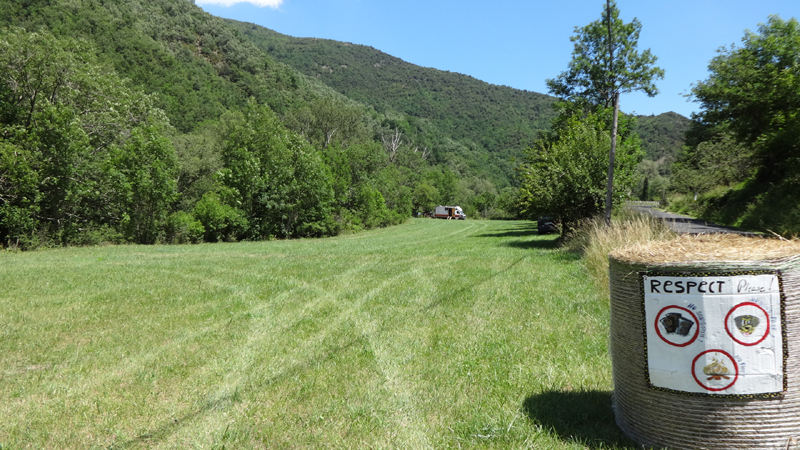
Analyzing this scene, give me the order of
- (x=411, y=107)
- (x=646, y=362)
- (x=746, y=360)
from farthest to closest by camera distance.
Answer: (x=411, y=107) → (x=646, y=362) → (x=746, y=360)

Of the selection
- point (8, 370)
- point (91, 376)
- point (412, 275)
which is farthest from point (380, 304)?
point (8, 370)

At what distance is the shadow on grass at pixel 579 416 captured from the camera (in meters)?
3.08

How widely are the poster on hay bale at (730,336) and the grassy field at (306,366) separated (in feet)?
2.50

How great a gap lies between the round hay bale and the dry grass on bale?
0.01m

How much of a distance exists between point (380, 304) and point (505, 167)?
132 meters

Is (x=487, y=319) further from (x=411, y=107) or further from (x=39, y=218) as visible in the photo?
(x=411, y=107)

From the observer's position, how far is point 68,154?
2102cm

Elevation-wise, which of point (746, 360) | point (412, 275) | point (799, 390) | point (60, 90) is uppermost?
point (60, 90)

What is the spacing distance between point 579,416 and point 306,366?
9.37 ft

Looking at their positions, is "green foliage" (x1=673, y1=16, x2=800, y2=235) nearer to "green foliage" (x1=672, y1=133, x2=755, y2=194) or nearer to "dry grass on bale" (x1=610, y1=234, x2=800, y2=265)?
"green foliage" (x1=672, y1=133, x2=755, y2=194)

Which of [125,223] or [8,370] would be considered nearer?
[8,370]

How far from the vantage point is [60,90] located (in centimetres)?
2336

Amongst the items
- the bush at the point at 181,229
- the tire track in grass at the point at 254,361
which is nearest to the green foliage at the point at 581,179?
the tire track in grass at the point at 254,361

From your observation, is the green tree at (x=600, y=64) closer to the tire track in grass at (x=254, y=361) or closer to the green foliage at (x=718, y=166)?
the green foliage at (x=718, y=166)
